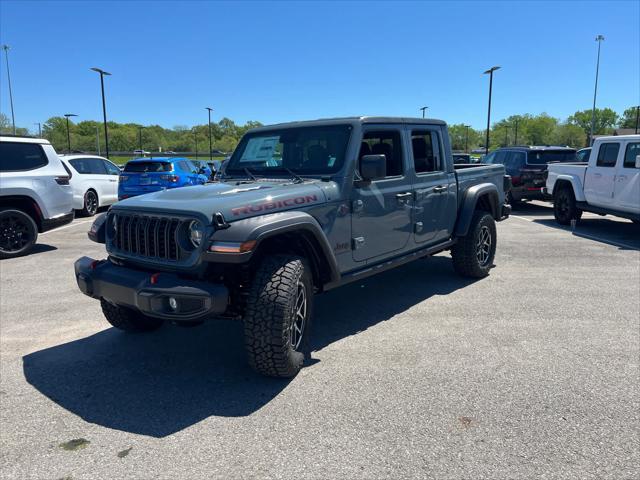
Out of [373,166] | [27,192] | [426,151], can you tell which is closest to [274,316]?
[373,166]

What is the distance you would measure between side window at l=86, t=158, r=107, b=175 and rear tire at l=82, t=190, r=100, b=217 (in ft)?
2.06

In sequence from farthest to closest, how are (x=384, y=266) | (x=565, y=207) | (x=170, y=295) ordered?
(x=565, y=207)
(x=384, y=266)
(x=170, y=295)

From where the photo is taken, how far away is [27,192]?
7.97 metres

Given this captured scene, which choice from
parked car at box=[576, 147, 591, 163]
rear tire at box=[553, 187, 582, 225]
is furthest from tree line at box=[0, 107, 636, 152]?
rear tire at box=[553, 187, 582, 225]

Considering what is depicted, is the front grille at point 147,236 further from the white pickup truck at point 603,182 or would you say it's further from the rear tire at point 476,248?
the white pickup truck at point 603,182

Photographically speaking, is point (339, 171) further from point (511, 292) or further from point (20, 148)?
point (20, 148)

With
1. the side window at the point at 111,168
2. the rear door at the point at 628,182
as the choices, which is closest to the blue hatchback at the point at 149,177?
the side window at the point at 111,168

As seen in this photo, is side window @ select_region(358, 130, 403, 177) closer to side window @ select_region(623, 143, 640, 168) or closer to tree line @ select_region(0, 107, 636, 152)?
side window @ select_region(623, 143, 640, 168)

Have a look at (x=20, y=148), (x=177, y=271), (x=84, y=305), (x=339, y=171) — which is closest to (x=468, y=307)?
(x=339, y=171)

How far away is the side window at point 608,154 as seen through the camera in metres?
9.77

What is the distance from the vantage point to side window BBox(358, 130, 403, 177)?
15.5 ft

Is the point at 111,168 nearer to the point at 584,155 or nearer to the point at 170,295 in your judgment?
the point at 170,295

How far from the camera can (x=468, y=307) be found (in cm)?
525

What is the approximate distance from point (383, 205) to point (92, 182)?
1103 cm
